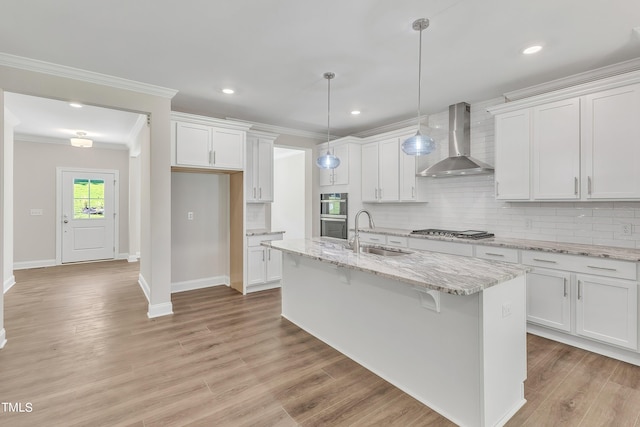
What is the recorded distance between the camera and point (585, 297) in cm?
277

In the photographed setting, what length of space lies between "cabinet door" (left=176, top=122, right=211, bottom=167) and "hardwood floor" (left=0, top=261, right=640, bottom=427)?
1978 millimetres

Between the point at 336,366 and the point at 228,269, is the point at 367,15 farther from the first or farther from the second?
the point at 228,269

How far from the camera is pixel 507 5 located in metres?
2.14

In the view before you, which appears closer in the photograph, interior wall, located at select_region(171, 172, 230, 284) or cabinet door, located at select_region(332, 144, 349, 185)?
interior wall, located at select_region(171, 172, 230, 284)

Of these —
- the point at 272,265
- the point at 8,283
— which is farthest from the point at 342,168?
the point at 8,283

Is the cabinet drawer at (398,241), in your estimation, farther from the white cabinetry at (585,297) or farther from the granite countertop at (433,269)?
the granite countertop at (433,269)

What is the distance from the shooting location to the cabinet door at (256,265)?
4.66 meters

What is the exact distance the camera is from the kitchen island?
1752 millimetres

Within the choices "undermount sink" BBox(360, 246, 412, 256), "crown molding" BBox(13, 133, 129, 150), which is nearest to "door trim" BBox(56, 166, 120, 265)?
"crown molding" BBox(13, 133, 129, 150)

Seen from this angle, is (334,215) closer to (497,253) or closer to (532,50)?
(497,253)

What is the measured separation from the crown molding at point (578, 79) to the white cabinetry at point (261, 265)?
385 centimetres

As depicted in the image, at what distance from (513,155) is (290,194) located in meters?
5.28

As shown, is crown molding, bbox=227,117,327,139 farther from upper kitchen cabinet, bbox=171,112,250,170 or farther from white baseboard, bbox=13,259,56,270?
white baseboard, bbox=13,259,56,270

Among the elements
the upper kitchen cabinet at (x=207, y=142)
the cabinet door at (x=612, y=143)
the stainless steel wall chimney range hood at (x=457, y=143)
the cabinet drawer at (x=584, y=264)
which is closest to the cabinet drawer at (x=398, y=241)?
the stainless steel wall chimney range hood at (x=457, y=143)
